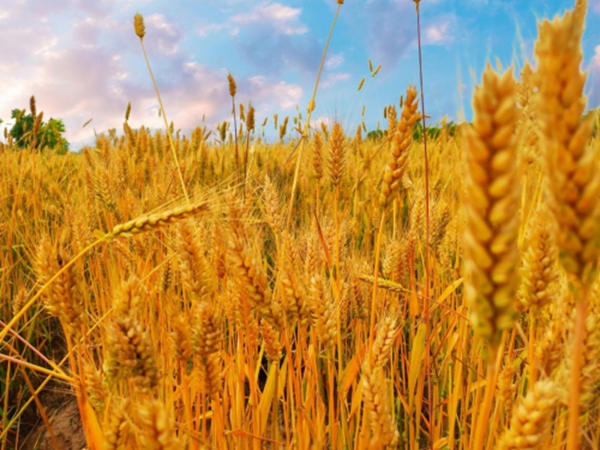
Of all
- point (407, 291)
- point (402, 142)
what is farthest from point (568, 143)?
point (407, 291)

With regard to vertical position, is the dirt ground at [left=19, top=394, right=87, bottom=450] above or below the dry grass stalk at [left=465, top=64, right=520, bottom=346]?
below

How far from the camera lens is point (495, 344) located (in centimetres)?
46

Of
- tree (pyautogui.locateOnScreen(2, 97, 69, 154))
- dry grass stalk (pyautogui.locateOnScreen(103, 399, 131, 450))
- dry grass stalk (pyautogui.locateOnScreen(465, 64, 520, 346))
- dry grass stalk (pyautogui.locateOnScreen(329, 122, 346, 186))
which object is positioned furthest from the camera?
tree (pyautogui.locateOnScreen(2, 97, 69, 154))

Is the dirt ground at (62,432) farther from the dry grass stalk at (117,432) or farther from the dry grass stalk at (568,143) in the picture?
the dry grass stalk at (568,143)

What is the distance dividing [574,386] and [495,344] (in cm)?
9

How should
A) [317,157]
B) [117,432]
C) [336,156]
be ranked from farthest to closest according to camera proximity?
1. [317,157]
2. [336,156]
3. [117,432]

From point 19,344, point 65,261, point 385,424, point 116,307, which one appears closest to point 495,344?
point 385,424

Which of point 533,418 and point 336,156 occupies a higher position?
point 336,156

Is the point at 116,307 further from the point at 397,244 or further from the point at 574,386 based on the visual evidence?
the point at 397,244

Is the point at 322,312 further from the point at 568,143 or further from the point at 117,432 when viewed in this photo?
the point at 568,143

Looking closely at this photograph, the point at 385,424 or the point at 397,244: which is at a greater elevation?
the point at 397,244

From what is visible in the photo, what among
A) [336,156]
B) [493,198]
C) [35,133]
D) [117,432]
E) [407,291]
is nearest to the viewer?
[493,198]

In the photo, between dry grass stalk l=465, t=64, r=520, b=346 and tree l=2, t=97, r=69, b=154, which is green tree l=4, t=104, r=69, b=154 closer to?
tree l=2, t=97, r=69, b=154

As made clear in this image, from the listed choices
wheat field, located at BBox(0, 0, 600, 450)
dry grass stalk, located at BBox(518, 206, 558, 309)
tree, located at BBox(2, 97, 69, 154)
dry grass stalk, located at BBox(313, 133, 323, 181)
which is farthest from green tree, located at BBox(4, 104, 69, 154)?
dry grass stalk, located at BBox(518, 206, 558, 309)
